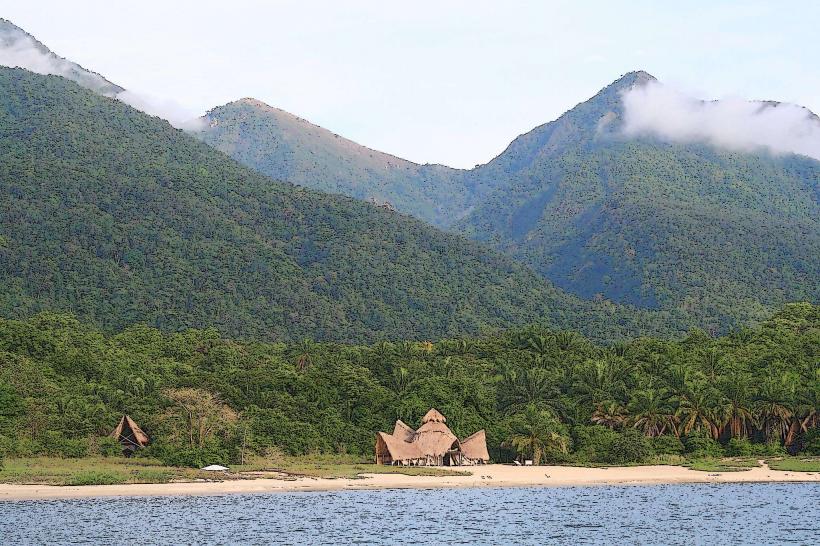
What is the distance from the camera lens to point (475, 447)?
7606 centimetres

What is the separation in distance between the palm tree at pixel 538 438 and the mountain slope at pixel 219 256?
214 ft

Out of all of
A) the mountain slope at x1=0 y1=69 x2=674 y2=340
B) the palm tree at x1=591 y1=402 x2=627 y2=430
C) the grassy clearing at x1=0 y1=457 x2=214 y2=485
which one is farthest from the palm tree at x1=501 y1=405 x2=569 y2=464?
the mountain slope at x1=0 y1=69 x2=674 y2=340

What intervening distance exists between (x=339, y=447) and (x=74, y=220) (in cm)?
8797

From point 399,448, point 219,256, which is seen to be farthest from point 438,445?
point 219,256

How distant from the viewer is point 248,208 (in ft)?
598

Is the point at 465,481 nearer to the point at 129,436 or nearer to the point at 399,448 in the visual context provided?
the point at 399,448

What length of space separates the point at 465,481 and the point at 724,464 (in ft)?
56.3

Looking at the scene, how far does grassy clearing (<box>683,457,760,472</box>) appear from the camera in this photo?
7000cm

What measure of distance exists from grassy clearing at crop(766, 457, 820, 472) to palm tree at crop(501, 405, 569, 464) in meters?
13.1

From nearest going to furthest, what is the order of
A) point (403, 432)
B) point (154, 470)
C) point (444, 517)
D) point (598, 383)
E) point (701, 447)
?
1. point (444, 517)
2. point (154, 470)
3. point (701, 447)
4. point (403, 432)
5. point (598, 383)

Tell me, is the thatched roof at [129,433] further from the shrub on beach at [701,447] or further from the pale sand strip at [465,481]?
the shrub on beach at [701,447]

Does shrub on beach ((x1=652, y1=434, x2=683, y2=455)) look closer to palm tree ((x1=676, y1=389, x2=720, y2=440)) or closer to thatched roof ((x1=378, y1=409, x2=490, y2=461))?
palm tree ((x1=676, y1=389, x2=720, y2=440))

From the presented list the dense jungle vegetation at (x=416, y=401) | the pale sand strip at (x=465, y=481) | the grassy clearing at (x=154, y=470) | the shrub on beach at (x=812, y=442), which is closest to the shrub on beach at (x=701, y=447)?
the dense jungle vegetation at (x=416, y=401)

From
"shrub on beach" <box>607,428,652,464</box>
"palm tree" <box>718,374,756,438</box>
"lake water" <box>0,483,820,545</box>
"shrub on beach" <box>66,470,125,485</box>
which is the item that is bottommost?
"lake water" <box>0,483,820,545</box>
